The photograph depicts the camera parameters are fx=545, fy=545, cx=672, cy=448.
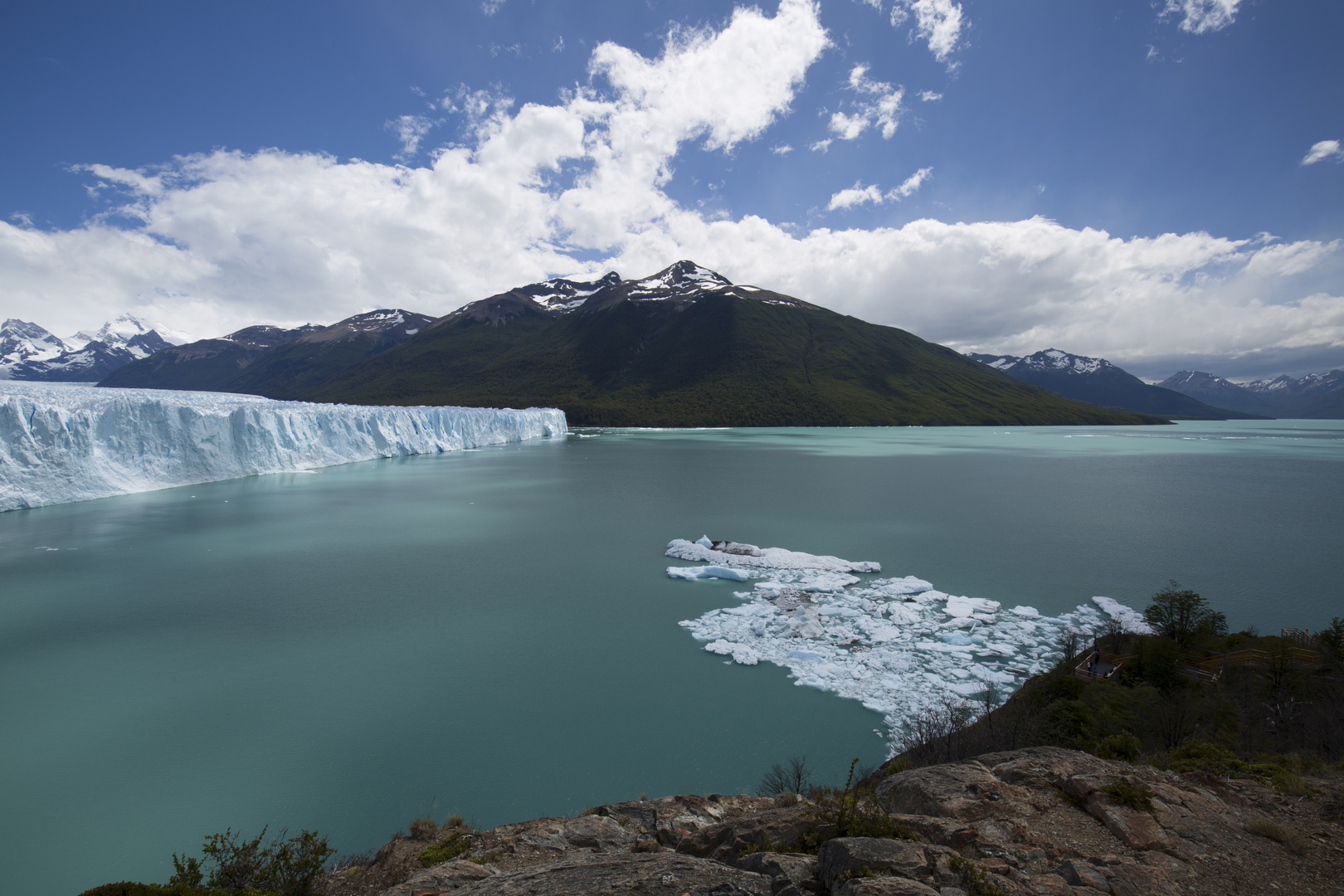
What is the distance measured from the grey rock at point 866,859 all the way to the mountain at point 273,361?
162801mm

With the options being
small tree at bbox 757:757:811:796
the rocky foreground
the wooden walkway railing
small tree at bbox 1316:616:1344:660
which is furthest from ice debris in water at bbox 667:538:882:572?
the rocky foreground

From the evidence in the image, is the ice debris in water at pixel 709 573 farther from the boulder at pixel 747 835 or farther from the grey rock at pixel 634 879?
the grey rock at pixel 634 879

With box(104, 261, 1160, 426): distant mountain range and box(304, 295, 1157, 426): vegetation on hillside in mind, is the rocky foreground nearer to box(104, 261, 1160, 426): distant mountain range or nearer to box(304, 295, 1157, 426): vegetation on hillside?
box(104, 261, 1160, 426): distant mountain range

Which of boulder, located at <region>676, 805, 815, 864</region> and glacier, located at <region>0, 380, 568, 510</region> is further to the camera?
glacier, located at <region>0, 380, 568, 510</region>

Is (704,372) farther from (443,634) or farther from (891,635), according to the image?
(443,634)

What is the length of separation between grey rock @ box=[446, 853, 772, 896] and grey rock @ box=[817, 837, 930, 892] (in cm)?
32

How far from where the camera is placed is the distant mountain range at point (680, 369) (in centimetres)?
9294

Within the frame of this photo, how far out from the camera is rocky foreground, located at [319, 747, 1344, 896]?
2.81 metres

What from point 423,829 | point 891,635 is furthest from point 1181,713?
point 423,829

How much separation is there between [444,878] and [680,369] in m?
105

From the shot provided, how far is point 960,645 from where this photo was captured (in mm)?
9156

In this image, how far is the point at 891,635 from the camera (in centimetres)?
950

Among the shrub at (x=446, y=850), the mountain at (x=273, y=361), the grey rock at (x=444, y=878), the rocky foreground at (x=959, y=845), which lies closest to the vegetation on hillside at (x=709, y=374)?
the mountain at (x=273, y=361)

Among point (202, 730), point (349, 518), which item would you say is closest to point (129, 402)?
point (349, 518)
